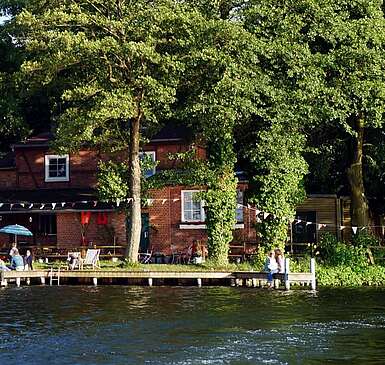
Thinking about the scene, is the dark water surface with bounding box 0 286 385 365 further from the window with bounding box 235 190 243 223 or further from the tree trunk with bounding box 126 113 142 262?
the window with bounding box 235 190 243 223

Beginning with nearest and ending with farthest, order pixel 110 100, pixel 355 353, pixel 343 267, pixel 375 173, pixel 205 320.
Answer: pixel 355 353 < pixel 205 320 < pixel 110 100 < pixel 343 267 < pixel 375 173

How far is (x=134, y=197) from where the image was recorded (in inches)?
1603

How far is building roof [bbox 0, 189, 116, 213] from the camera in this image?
46.4 metres

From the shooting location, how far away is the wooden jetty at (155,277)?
3725cm

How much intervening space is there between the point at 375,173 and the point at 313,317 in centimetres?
1882

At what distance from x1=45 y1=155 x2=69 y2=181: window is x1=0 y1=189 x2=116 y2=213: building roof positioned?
0.97 metres

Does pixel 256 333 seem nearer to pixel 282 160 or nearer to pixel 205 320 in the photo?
pixel 205 320

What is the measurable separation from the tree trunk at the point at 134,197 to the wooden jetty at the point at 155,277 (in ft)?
6.50

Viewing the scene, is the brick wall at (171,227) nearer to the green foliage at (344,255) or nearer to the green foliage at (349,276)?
the green foliage at (344,255)

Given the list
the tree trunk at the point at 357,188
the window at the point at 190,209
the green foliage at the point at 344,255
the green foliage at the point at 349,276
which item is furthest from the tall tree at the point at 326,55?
the window at the point at 190,209

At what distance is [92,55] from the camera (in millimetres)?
37281

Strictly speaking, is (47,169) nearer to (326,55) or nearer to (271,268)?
(271,268)

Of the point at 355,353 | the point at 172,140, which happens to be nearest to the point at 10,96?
the point at 172,140

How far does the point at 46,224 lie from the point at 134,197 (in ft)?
33.6
